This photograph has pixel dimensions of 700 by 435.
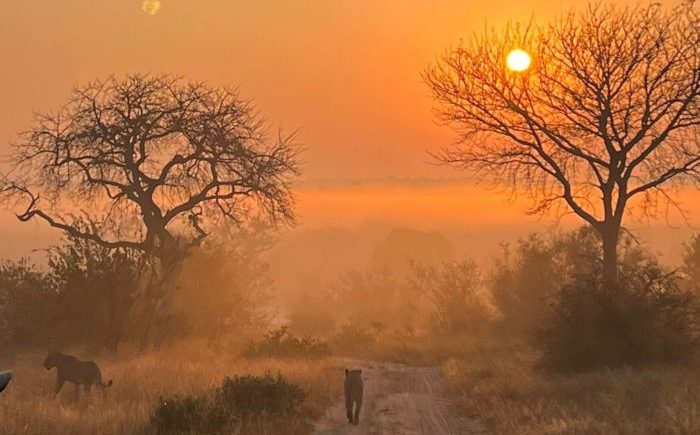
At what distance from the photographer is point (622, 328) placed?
1645 cm

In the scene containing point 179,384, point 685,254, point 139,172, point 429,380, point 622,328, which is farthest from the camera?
point 685,254

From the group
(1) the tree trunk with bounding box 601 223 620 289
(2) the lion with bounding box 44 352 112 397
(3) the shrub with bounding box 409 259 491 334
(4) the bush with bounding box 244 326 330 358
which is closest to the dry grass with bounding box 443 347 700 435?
(1) the tree trunk with bounding box 601 223 620 289

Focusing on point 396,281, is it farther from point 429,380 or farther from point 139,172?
point 429,380

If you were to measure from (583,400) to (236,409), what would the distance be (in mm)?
6620

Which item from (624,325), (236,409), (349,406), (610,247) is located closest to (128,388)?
(236,409)

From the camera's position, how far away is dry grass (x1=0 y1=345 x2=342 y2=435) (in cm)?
931

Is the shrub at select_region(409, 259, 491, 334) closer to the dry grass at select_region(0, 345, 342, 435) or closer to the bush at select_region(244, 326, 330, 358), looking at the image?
the bush at select_region(244, 326, 330, 358)

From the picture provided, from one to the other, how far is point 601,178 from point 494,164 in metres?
3.66

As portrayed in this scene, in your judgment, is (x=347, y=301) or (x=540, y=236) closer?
(x=540, y=236)

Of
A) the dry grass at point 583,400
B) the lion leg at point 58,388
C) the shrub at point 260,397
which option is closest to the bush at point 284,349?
the dry grass at point 583,400

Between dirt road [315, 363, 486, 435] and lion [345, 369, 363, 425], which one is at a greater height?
lion [345, 369, 363, 425]

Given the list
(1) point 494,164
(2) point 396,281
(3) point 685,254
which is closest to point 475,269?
(3) point 685,254

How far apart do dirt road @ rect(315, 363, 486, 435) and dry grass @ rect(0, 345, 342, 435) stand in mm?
829

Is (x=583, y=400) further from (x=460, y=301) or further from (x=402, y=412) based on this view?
(x=460, y=301)
